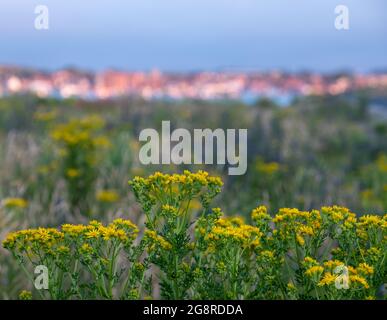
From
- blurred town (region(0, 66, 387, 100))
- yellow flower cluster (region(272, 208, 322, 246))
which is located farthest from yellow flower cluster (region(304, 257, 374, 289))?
blurred town (region(0, 66, 387, 100))

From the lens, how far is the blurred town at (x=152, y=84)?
14812 mm

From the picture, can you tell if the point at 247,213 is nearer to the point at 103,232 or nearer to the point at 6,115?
the point at 103,232

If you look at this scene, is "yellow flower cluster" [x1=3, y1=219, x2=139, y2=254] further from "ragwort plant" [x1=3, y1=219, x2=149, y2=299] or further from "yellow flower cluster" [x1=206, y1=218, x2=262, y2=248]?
"yellow flower cluster" [x1=206, y1=218, x2=262, y2=248]

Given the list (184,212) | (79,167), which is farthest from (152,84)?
(184,212)

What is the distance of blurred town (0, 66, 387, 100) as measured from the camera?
14.8 meters

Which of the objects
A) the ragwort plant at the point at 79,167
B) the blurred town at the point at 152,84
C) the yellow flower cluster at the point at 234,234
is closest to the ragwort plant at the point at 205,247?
the yellow flower cluster at the point at 234,234

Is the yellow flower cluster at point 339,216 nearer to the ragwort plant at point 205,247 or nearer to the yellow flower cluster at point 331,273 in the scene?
the ragwort plant at point 205,247

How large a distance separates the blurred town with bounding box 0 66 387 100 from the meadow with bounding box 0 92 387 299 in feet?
2.52

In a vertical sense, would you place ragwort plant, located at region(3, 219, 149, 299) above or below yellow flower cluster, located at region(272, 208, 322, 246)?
below

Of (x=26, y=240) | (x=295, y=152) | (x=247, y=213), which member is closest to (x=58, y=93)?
(x=295, y=152)

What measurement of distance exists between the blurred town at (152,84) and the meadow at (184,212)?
2.52ft

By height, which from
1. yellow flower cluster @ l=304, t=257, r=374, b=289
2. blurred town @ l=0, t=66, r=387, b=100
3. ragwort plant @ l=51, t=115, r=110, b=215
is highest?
blurred town @ l=0, t=66, r=387, b=100

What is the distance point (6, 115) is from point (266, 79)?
372 inches

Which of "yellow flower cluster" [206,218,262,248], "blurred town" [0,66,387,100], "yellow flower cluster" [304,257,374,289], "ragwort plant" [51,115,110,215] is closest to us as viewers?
"yellow flower cluster" [304,257,374,289]
